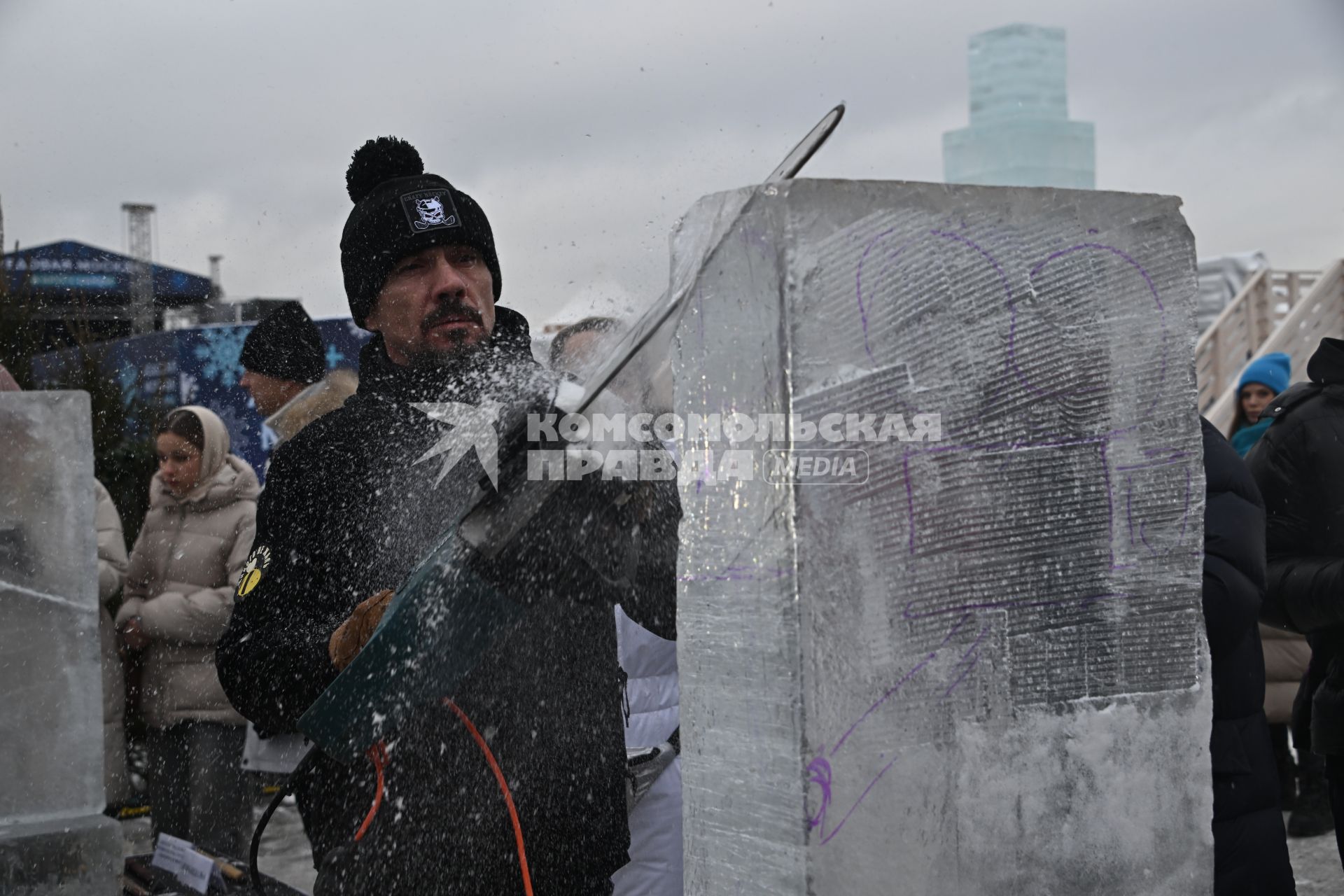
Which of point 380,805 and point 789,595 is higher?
point 789,595

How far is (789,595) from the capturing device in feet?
4.23

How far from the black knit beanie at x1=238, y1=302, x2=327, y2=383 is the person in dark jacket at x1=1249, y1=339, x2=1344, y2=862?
3.27 metres

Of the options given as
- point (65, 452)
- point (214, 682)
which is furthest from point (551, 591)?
point (214, 682)

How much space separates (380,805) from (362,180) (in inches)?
52.9

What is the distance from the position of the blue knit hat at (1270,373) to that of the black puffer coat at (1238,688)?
2.82 meters

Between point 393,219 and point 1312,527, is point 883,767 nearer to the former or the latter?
point 393,219

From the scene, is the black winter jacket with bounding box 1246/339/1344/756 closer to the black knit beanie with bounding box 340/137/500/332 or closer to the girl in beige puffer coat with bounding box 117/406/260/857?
the black knit beanie with bounding box 340/137/500/332

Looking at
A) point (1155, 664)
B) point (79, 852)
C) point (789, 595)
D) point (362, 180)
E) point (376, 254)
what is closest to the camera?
point (789, 595)

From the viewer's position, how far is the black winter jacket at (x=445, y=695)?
74.4 inches

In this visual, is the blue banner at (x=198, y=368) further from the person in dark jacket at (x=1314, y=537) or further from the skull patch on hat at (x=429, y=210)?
the person in dark jacket at (x=1314, y=537)

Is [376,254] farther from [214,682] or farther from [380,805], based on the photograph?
[214,682]

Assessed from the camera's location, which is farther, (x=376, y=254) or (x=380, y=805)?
(x=376, y=254)

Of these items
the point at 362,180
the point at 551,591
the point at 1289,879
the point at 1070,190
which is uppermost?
the point at 362,180

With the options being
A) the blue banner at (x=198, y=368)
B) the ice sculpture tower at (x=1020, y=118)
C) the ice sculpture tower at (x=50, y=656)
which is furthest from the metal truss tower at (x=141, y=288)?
the ice sculpture tower at (x=1020, y=118)
